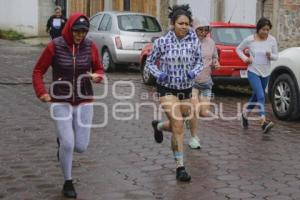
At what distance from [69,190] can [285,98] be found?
566 centimetres

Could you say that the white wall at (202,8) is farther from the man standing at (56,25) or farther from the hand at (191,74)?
the hand at (191,74)

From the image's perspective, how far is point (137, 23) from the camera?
19.6 meters

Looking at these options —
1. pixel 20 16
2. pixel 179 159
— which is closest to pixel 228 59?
pixel 179 159

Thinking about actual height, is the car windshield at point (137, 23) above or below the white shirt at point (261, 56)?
above

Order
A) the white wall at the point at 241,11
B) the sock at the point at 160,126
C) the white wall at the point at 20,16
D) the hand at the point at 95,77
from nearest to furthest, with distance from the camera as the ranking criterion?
the hand at the point at 95,77 → the sock at the point at 160,126 → the white wall at the point at 241,11 → the white wall at the point at 20,16

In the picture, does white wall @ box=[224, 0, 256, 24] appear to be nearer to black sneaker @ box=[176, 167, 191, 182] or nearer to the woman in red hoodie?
black sneaker @ box=[176, 167, 191, 182]

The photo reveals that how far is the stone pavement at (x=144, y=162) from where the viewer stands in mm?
6684

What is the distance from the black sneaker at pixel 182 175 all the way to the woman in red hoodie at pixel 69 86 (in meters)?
1.06

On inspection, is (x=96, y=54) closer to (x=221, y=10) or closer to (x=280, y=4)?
(x=280, y=4)

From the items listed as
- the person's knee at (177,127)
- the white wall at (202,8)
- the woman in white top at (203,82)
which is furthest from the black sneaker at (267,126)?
the white wall at (202,8)

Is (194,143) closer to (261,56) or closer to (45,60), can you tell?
(261,56)

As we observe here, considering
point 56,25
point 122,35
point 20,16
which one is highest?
point 20,16

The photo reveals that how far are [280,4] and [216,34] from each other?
16.1 feet

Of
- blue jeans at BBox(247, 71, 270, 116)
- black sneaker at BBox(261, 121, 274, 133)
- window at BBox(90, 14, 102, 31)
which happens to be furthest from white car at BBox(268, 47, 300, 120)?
window at BBox(90, 14, 102, 31)
